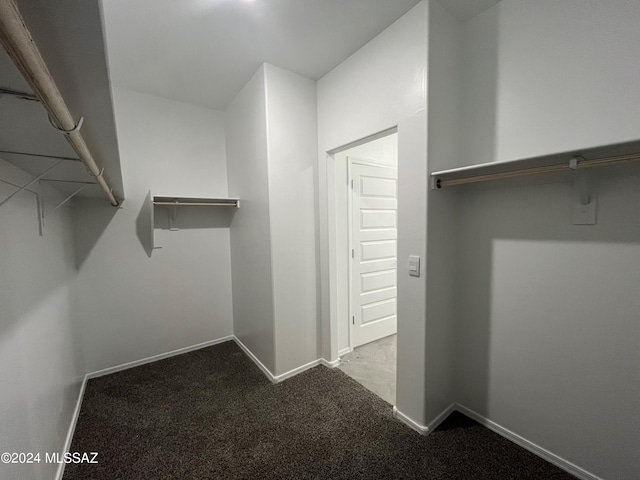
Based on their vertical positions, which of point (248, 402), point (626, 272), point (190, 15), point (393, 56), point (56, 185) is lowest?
point (248, 402)

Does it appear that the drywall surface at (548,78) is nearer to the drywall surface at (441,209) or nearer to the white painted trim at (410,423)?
the drywall surface at (441,209)

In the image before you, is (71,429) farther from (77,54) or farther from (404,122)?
(404,122)

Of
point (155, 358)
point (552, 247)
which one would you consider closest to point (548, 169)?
point (552, 247)

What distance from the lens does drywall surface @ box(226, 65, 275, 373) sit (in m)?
2.27

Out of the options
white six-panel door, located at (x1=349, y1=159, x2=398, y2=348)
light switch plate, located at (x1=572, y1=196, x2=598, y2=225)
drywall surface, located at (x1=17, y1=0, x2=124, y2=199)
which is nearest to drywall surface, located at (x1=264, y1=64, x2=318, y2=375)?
white six-panel door, located at (x1=349, y1=159, x2=398, y2=348)

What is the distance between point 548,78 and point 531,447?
2.17 m

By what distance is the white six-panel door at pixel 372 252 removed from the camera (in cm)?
279

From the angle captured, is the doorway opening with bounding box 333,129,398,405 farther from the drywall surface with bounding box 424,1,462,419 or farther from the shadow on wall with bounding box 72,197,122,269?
the shadow on wall with bounding box 72,197,122,269

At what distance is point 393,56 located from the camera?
5.68ft

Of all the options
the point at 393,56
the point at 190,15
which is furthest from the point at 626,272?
the point at 190,15

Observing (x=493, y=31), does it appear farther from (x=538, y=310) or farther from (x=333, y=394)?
(x=333, y=394)

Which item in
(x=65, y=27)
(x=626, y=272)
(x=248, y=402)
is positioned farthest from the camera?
(x=248, y=402)

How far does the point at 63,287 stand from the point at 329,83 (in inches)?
104

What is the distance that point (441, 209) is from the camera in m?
1.71
